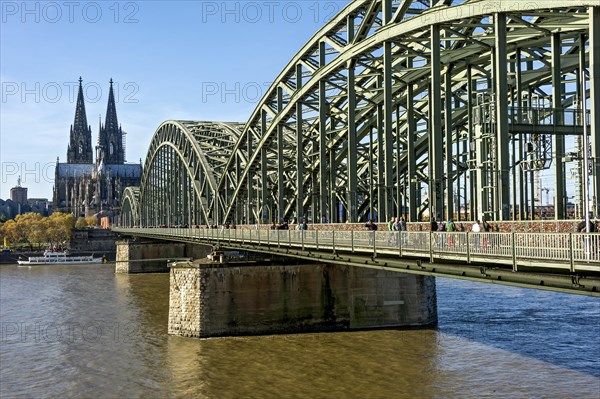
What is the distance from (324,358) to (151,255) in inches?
2933

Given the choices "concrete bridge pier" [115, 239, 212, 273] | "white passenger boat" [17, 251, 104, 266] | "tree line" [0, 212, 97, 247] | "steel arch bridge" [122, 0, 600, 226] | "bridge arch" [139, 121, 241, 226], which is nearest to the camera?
"steel arch bridge" [122, 0, 600, 226]

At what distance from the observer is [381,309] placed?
143 ft

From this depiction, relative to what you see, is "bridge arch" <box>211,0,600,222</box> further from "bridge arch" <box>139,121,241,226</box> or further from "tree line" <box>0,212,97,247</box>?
"tree line" <box>0,212,97,247</box>

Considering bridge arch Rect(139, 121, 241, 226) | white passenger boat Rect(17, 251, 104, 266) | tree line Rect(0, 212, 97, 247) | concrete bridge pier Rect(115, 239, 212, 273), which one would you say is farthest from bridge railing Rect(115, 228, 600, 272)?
tree line Rect(0, 212, 97, 247)

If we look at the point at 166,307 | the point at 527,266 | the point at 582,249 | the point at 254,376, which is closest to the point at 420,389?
the point at 254,376

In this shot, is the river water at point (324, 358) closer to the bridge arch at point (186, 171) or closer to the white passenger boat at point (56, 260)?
the bridge arch at point (186, 171)

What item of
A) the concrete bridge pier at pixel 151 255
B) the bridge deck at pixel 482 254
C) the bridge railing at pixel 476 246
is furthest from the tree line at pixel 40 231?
the bridge deck at pixel 482 254

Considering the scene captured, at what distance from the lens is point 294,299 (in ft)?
143

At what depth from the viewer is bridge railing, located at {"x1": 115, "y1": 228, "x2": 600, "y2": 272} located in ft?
60.5

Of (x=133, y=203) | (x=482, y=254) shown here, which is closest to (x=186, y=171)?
(x=133, y=203)

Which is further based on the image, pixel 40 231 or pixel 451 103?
pixel 40 231

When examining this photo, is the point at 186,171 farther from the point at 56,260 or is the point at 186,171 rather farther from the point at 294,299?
the point at 294,299

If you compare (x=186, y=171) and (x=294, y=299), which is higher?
(x=186, y=171)

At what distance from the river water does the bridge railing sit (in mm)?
5790
